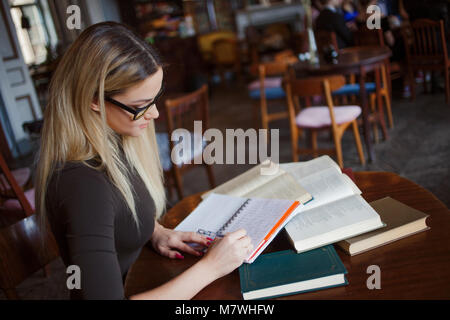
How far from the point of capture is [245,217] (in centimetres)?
102

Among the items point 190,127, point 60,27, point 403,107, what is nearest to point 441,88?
point 403,107

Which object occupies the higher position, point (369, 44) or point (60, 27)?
point (60, 27)

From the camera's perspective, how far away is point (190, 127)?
2760mm

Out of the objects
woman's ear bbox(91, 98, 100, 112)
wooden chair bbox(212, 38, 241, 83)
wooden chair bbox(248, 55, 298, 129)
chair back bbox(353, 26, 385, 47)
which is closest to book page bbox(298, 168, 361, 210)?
woman's ear bbox(91, 98, 100, 112)

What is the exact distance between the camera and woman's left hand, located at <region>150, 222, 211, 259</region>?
101cm

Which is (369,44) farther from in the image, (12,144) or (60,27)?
(12,144)

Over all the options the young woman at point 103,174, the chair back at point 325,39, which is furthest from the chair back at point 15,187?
the chair back at point 325,39

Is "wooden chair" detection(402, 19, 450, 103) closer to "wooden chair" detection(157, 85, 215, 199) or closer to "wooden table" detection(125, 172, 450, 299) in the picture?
"wooden chair" detection(157, 85, 215, 199)

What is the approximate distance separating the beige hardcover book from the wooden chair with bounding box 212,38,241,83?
6650 millimetres

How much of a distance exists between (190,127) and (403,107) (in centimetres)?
275

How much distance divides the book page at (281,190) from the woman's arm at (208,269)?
215mm

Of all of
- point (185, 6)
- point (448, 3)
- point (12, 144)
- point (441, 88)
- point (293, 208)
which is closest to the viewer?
point (293, 208)

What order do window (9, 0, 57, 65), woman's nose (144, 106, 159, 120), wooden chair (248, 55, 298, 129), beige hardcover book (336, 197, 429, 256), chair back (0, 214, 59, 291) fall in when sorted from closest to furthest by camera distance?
beige hardcover book (336, 197, 429, 256) → woman's nose (144, 106, 159, 120) → chair back (0, 214, 59, 291) → wooden chair (248, 55, 298, 129) → window (9, 0, 57, 65)
